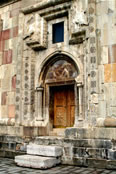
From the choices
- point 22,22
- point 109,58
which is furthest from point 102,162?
point 22,22

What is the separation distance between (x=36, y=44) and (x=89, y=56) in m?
2.51

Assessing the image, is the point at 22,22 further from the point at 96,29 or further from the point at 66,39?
the point at 96,29

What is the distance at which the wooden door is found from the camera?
893 cm

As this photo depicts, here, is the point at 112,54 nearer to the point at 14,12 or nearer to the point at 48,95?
the point at 48,95

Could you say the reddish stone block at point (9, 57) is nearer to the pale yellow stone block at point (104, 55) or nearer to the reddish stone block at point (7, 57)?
the reddish stone block at point (7, 57)

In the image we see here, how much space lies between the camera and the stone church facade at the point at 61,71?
24.3 feet

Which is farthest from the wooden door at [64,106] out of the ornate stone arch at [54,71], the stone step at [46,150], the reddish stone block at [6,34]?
the reddish stone block at [6,34]

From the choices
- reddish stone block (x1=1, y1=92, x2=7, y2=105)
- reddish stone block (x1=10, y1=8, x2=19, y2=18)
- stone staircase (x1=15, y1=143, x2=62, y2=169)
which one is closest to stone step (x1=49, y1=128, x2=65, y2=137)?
stone staircase (x1=15, y1=143, x2=62, y2=169)

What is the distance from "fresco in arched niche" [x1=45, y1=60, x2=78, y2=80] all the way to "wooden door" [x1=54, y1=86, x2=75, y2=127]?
0.48 metres

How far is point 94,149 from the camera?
23.1 feet

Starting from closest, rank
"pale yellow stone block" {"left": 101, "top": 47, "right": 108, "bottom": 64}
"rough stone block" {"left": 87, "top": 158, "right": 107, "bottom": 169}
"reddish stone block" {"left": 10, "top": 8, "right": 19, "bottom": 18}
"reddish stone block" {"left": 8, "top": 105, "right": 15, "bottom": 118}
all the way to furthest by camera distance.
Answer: "rough stone block" {"left": 87, "top": 158, "right": 107, "bottom": 169} < "pale yellow stone block" {"left": 101, "top": 47, "right": 108, "bottom": 64} < "reddish stone block" {"left": 8, "top": 105, "right": 15, "bottom": 118} < "reddish stone block" {"left": 10, "top": 8, "right": 19, "bottom": 18}

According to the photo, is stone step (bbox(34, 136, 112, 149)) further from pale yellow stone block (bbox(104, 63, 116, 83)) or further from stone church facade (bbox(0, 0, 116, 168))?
pale yellow stone block (bbox(104, 63, 116, 83))

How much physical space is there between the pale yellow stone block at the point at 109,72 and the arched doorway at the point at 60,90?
1.44 m

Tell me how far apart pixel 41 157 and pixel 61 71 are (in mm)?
3336
